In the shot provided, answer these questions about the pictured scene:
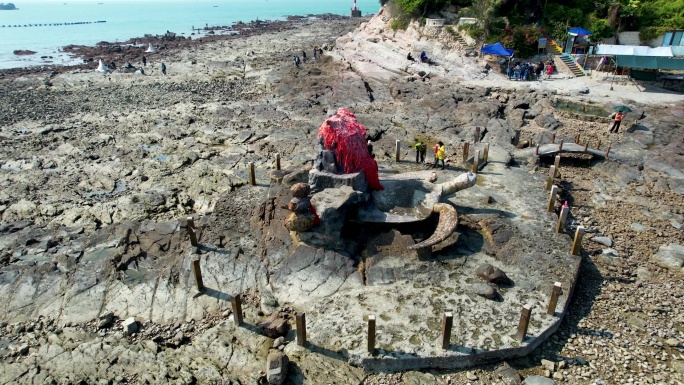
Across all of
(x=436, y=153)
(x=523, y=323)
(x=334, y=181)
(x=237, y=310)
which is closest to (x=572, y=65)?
(x=436, y=153)

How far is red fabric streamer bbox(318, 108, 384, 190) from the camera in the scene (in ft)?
45.4

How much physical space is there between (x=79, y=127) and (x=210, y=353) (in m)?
21.0

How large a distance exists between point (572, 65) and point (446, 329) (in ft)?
96.6

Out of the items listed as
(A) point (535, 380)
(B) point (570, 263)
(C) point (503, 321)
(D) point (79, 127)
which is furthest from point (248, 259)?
(D) point (79, 127)

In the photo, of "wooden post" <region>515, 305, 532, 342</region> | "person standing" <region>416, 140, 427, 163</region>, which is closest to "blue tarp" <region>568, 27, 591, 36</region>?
"person standing" <region>416, 140, 427, 163</region>

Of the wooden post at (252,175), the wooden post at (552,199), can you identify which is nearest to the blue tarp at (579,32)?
the wooden post at (552,199)

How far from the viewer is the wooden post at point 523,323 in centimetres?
948

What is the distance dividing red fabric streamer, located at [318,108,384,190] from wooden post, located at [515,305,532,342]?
6572 mm

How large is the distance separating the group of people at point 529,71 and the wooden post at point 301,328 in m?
27.2

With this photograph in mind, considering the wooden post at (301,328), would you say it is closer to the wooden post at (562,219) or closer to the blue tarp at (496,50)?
the wooden post at (562,219)

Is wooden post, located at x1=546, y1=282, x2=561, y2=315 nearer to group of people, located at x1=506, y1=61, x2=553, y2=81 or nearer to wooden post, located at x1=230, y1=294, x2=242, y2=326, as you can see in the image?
wooden post, located at x1=230, y1=294, x2=242, y2=326

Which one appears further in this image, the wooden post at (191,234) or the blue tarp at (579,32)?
the blue tarp at (579,32)

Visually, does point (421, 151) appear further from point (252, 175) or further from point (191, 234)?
point (191, 234)

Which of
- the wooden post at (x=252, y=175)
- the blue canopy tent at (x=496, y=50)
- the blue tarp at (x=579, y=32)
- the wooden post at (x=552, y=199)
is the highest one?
the blue tarp at (x=579, y=32)
